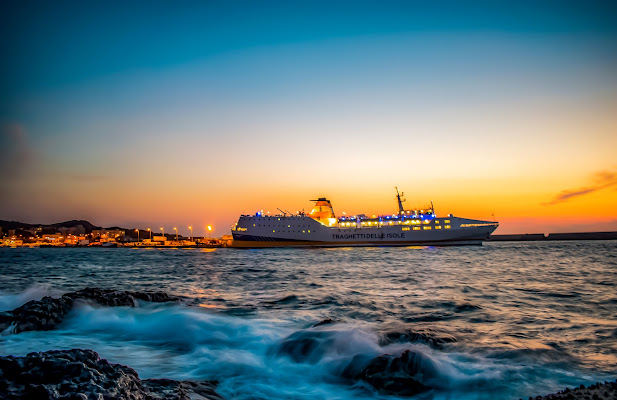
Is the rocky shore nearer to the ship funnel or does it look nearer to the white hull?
the white hull

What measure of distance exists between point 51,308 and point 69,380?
5.32m

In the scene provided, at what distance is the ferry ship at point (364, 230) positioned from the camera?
6025cm

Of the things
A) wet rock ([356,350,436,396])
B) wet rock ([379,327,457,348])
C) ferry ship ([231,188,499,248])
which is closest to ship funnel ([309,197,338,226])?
ferry ship ([231,188,499,248])

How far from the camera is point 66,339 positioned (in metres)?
5.58

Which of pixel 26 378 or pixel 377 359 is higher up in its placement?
pixel 26 378

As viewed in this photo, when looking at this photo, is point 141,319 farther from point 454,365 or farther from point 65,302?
point 454,365

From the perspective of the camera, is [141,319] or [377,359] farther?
[141,319]

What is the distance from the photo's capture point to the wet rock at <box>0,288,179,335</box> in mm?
5658

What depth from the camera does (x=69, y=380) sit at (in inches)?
90.5

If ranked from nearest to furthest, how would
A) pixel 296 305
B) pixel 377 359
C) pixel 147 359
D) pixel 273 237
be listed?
pixel 377 359 < pixel 147 359 < pixel 296 305 < pixel 273 237

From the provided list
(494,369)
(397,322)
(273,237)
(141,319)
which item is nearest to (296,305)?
(397,322)

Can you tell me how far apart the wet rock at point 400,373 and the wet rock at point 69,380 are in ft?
6.79

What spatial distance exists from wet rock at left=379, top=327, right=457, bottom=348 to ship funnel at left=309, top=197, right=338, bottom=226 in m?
61.4

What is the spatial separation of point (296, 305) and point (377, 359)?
4.96 meters
